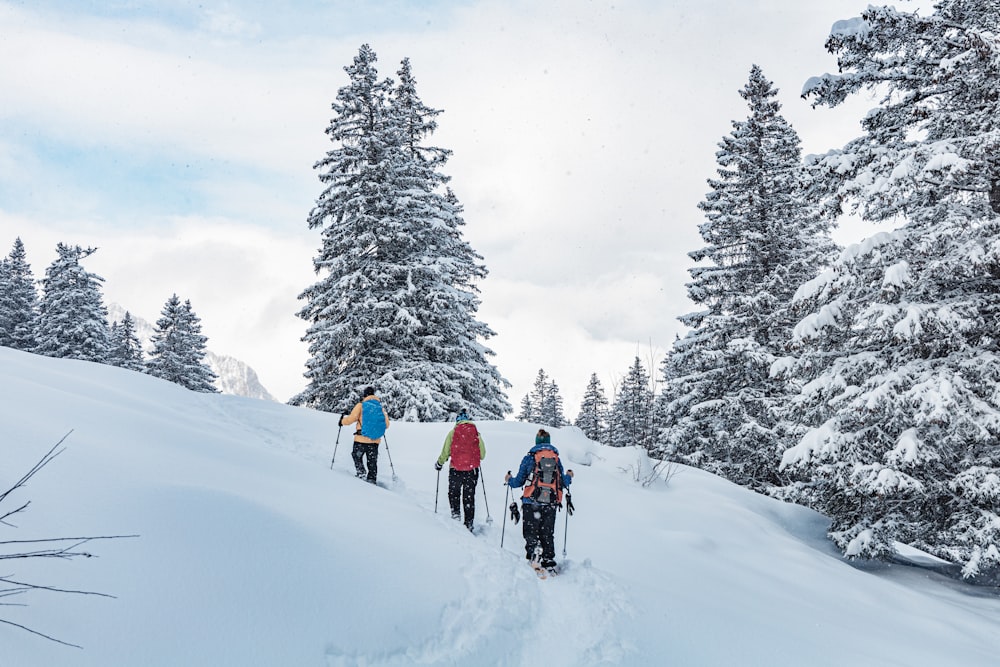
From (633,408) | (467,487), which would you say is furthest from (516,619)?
(633,408)

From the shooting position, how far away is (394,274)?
704 inches

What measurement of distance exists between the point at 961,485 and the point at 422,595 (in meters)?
8.66

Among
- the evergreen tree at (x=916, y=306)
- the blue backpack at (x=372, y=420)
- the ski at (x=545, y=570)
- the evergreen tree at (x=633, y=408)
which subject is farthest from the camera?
the evergreen tree at (x=633, y=408)

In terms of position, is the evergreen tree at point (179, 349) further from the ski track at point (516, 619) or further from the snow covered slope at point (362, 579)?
the ski track at point (516, 619)

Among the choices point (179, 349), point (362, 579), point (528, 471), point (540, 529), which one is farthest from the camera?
point (179, 349)

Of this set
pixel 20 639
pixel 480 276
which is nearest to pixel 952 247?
pixel 20 639

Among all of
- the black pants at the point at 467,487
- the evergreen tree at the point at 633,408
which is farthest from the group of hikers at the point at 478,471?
the evergreen tree at the point at 633,408

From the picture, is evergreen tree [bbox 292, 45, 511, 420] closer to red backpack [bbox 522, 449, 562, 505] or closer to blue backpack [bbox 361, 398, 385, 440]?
blue backpack [bbox 361, 398, 385, 440]

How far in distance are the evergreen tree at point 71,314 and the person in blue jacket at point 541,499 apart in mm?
34089

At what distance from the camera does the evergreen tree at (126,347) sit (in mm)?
38875

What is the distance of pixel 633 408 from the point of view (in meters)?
45.4

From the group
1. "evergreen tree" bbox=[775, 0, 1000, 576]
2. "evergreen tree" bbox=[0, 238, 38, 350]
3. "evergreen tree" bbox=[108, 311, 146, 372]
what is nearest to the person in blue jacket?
"evergreen tree" bbox=[775, 0, 1000, 576]

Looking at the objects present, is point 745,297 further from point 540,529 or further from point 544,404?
point 544,404

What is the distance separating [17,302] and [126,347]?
730 centimetres
